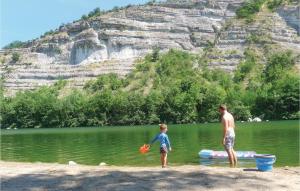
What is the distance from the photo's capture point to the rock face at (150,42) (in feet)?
571

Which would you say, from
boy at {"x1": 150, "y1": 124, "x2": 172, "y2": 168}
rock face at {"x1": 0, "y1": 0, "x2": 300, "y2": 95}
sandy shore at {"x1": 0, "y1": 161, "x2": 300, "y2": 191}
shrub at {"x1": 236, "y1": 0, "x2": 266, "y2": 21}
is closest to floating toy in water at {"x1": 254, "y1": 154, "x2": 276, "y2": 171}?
sandy shore at {"x1": 0, "y1": 161, "x2": 300, "y2": 191}

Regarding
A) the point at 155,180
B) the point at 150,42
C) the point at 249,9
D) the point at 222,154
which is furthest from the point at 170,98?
the point at 155,180

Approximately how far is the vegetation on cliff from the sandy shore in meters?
93.4

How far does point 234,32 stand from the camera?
179m

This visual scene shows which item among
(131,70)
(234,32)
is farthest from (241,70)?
(131,70)

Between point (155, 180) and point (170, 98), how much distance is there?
107m

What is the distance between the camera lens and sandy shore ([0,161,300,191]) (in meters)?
17.0

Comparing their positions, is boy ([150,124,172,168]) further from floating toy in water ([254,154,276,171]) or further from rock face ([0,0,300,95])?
rock face ([0,0,300,95])

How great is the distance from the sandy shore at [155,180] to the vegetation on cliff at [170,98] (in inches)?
3675

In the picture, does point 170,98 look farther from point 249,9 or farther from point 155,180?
point 155,180

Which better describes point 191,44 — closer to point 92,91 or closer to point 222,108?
point 92,91

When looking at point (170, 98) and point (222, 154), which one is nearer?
point (222, 154)

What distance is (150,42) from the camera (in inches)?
7559

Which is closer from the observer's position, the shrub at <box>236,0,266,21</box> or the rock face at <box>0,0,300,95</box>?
the rock face at <box>0,0,300,95</box>
